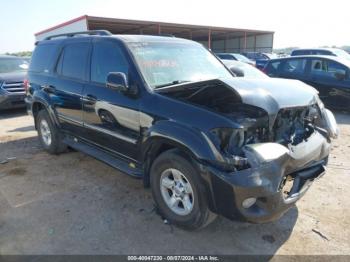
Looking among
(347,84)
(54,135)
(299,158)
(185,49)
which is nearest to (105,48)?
(185,49)

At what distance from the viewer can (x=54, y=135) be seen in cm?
547

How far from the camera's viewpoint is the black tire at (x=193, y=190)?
9.61ft

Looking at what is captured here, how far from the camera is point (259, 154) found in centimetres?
262

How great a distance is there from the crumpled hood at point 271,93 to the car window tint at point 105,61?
1.40 m

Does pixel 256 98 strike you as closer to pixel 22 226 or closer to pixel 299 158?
pixel 299 158

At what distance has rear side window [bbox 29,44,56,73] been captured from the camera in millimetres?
5469

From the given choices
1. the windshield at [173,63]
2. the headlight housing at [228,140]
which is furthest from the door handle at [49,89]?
the headlight housing at [228,140]

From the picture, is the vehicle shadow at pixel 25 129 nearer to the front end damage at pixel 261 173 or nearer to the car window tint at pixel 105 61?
the car window tint at pixel 105 61

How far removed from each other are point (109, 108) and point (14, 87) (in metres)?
6.78

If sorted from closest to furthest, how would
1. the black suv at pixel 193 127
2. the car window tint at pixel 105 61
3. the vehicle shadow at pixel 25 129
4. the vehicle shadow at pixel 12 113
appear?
the black suv at pixel 193 127 → the car window tint at pixel 105 61 → the vehicle shadow at pixel 25 129 → the vehicle shadow at pixel 12 113

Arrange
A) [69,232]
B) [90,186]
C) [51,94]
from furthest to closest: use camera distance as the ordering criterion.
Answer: [51,94], [90,186], [69,232]

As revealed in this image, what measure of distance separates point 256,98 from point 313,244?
1496 millimetres

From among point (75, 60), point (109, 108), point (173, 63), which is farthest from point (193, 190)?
point (75, 60)

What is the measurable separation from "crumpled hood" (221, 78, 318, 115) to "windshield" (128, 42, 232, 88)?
87cm
